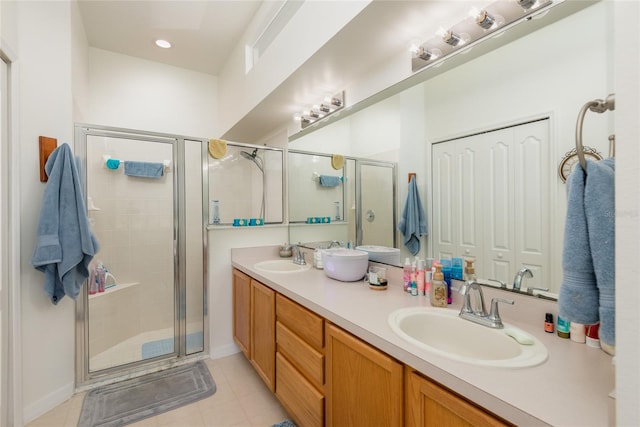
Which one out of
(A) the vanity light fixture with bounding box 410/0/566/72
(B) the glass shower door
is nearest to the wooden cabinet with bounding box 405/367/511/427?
(A) the vanity light fixture with bounding box 410/0/566/72

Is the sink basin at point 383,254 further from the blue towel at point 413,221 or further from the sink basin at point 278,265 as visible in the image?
the sink basin at point 278,265

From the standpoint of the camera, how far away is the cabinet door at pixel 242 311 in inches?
84.1

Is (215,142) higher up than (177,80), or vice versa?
(177,80)

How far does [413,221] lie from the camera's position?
63.1 inches

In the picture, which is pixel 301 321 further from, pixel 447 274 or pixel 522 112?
pixel 522 112

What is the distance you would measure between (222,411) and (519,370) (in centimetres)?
173

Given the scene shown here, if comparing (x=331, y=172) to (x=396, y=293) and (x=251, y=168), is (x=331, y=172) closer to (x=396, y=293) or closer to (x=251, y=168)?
(x=251, y=168)

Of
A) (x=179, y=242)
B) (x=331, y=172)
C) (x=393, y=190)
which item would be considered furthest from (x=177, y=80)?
(x=393, y=190)

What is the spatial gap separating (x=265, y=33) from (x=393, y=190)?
1890 millimetres

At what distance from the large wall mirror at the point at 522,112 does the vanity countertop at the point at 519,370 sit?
21 cm

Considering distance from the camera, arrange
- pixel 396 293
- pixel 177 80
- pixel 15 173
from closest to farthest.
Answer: pixel 396 293 < pixel 15 173 < pixel 177 80

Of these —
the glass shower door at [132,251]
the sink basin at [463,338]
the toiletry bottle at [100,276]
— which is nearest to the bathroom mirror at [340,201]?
the sink basin at [463,338]

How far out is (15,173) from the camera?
1658mm

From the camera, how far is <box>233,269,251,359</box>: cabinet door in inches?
84.1
